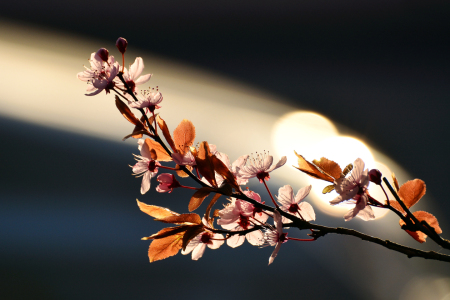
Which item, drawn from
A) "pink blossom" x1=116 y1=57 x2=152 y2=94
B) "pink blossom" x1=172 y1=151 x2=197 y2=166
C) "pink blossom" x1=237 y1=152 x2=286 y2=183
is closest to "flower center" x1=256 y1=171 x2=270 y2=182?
"pink blossom" x1=237 y1=152 x2=286 y2=183

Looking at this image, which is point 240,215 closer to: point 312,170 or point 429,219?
point 312,170

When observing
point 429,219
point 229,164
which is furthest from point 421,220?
point 229,164

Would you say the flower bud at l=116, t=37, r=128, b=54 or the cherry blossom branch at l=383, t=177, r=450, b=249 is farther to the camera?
the flower bud at l=116, t=37, r=128, b=54

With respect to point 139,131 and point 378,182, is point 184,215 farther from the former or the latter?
point 378,182

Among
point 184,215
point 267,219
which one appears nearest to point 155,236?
point 184,215

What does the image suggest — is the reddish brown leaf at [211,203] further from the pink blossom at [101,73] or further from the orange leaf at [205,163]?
the pink blossom at [101,73]

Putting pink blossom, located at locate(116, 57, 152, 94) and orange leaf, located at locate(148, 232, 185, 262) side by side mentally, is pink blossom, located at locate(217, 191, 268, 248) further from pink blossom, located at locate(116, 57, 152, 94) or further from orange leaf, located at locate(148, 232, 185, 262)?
pink blossom, located at locate(116, 57, 152, 94)

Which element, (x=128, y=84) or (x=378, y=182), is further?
(x=128, y=84)
